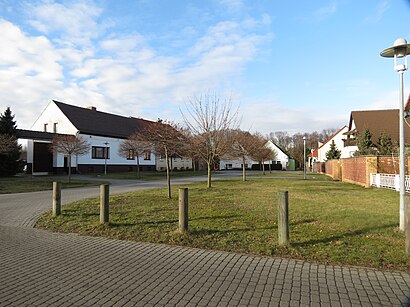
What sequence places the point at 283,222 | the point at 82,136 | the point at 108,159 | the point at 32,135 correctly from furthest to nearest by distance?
1. the point at 108,159
2. the point at 82,136
3. the point at 32,135
4. the point at 283,222

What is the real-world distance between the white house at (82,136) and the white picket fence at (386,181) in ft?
67.1

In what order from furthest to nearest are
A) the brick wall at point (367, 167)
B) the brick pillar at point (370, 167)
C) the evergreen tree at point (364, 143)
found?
the evergreen tree at point (364, 143), the brick pillar at point (370, 167), the brick wall at point (367, 167)

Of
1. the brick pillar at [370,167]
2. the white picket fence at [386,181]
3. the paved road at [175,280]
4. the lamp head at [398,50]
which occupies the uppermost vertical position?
the lamp head at [398,50]

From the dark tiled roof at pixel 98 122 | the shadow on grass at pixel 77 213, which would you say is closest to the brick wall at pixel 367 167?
the shadow on grass at pixel 77 213

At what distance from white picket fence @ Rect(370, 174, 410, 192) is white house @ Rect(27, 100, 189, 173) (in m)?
20.4

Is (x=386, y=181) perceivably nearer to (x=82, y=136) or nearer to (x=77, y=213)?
(x=77, y=213)

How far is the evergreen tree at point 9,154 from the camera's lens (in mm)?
27656

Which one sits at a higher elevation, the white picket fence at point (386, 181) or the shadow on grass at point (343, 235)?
the white picket fence at point (386, 181)

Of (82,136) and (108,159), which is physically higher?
(82,136)

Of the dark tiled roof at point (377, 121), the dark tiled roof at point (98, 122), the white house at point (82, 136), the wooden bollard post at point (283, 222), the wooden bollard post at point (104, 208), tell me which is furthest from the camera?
the dark tiled roof at point (377, 121)

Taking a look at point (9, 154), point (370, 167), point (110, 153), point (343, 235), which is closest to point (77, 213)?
point (343, 235)

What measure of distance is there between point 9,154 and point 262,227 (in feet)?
87.6

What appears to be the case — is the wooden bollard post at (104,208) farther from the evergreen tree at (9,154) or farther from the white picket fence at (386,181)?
the evergreen tree at (9,154)

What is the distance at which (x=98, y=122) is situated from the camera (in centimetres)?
4166
